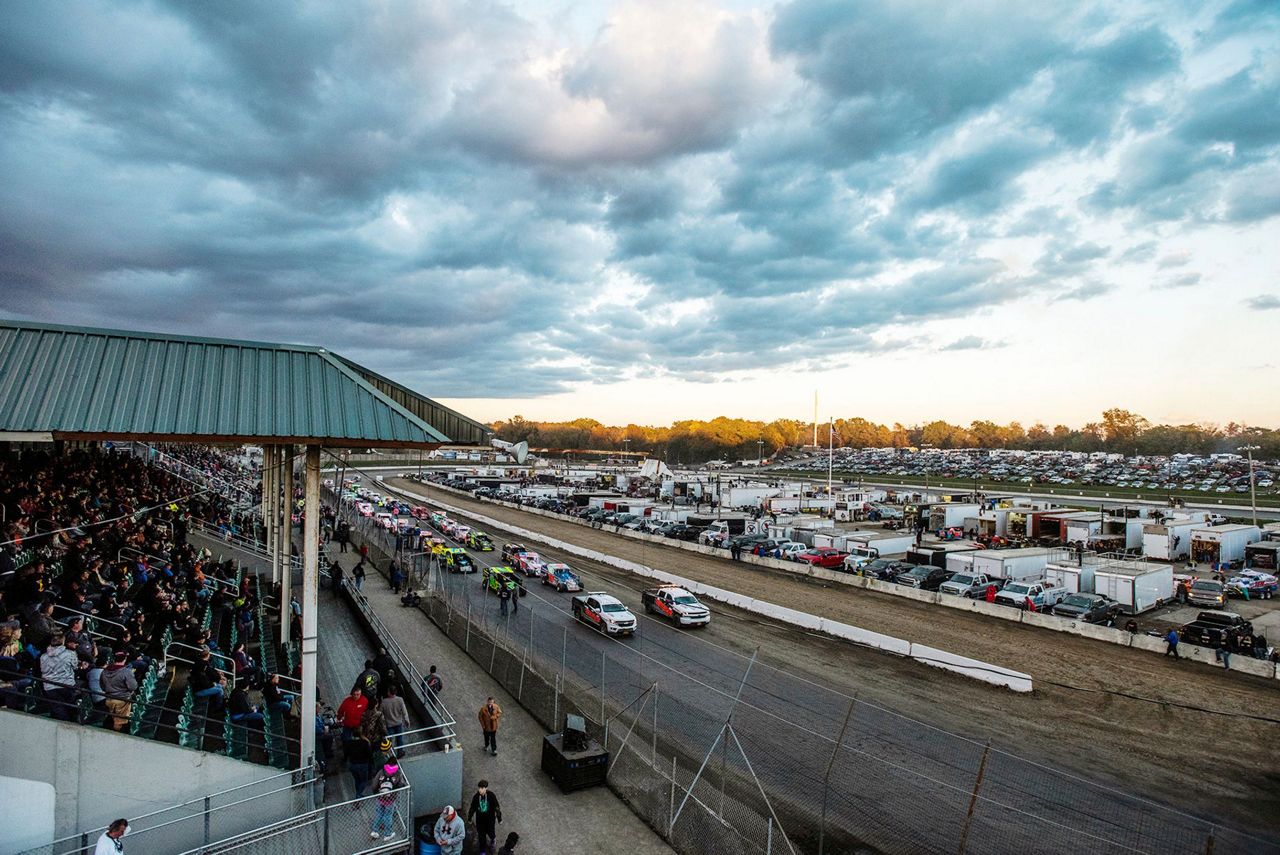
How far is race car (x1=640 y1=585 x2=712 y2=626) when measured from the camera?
24781 mm

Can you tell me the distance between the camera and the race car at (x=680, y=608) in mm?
24781

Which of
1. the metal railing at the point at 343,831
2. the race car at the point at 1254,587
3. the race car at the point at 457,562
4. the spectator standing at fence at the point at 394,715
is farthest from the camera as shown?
the race car at the point at 457,562

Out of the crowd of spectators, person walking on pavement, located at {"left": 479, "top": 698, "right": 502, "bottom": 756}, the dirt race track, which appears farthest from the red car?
the crowd of spectators

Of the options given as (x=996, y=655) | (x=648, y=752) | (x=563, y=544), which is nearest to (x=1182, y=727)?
(x=996, y=655)

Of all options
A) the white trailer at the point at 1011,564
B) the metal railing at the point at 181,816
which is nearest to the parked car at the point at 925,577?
the white trailer at the point at 1011,564

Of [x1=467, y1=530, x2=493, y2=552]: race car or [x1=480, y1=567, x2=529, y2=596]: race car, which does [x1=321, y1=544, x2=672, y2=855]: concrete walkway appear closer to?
[x1=480, y1=567, x2=529, y2=596]: race car

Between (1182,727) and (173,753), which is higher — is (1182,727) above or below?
below

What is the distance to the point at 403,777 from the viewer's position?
34.3ft

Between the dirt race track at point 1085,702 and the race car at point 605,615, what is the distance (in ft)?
13.6

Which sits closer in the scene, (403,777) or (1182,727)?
(403,777)

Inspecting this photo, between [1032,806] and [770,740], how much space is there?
17.0ft

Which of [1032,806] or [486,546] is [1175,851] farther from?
[486,546]

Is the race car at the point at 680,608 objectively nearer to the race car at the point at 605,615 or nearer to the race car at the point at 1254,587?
the race car at the point at 605,615

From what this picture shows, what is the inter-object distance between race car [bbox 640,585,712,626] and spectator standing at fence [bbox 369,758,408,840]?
15285 millimetres
